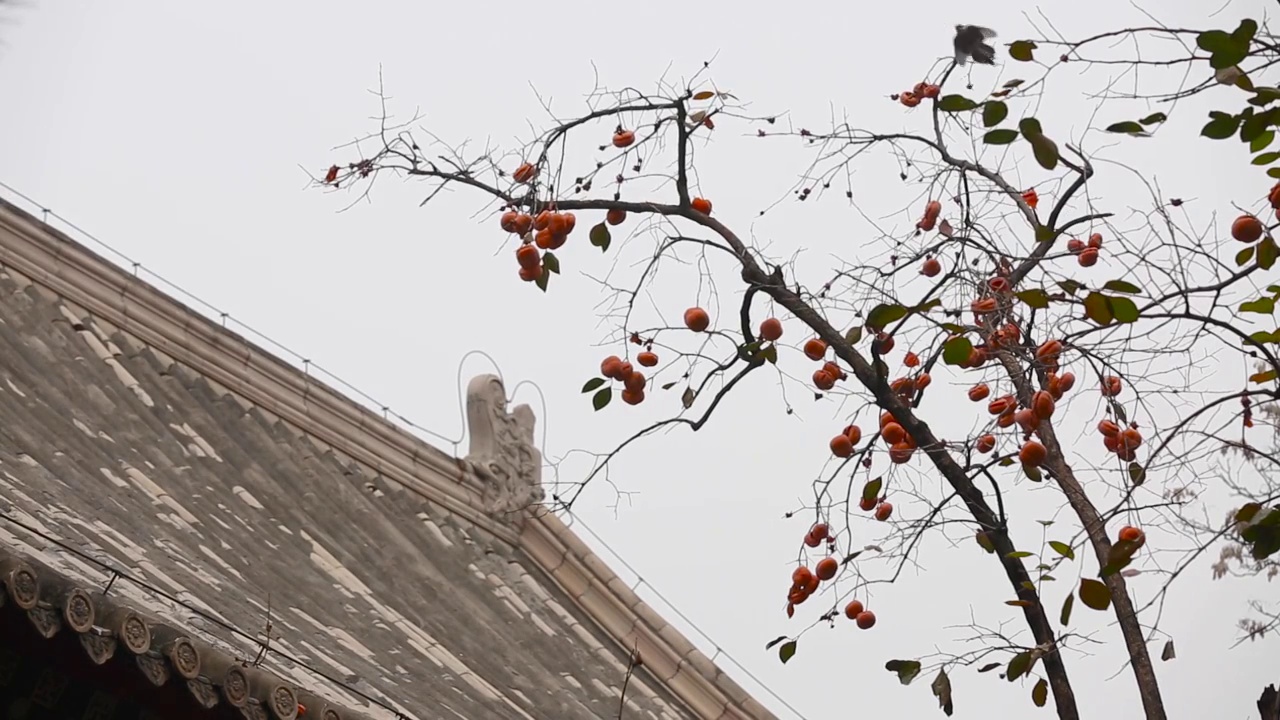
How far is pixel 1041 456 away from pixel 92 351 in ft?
17.3

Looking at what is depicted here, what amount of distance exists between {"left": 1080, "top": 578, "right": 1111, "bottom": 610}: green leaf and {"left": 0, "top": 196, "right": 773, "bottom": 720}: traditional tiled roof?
4.68 ft

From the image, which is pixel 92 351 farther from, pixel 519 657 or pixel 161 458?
pixel 519 657

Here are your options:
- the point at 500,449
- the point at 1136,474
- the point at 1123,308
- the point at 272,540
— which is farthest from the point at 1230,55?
the point at 500,449

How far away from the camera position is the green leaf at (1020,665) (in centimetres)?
409

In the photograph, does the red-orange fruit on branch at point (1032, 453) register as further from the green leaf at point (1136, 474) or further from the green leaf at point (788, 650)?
the green leaf at point (788, 650)

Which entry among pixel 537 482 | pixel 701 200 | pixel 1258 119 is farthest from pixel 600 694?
pixel 1258 119

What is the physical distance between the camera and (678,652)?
31.3ft

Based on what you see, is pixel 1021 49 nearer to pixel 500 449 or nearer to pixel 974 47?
pixel 974 47

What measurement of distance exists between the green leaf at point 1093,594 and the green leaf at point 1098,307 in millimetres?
629

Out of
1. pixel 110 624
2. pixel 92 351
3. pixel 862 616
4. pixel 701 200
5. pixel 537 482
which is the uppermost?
pixel 537 482

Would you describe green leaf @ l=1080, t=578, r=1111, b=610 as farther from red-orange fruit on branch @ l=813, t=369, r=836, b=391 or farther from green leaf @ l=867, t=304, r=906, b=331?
red-orange fruit on branch @ l=813, t=369, r=836, b=391

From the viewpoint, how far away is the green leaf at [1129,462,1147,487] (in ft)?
13.4

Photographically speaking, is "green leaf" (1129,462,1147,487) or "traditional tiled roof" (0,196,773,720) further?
"traditional tiled roof" (0,196,773,720)

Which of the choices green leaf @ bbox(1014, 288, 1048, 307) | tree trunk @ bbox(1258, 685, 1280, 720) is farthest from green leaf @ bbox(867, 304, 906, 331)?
tree trunk @ bbox(1258, 685, 1280, 720)
